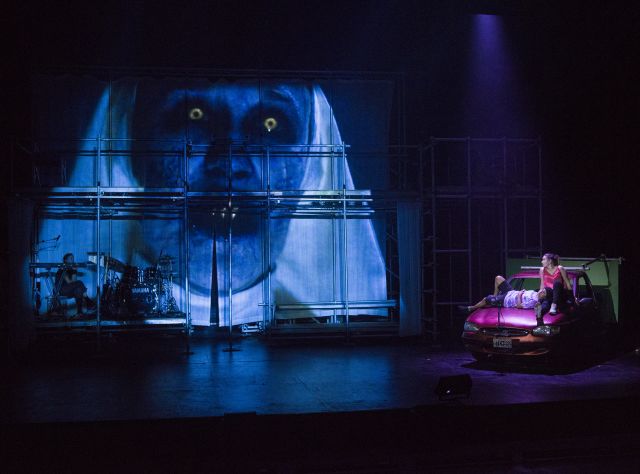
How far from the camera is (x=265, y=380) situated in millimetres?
9375

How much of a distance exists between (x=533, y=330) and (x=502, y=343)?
51 centimetres

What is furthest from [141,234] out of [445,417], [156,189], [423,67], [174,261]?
[445,417]

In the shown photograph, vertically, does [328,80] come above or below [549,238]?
above

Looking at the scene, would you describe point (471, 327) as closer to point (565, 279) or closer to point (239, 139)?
point (565, 279)

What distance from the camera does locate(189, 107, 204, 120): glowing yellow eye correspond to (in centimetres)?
1456

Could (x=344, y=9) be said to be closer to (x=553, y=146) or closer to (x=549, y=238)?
(x=553, y=146)

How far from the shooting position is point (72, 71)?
14500mm

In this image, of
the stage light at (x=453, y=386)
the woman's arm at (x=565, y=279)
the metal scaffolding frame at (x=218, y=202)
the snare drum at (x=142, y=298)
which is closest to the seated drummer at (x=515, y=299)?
the woman's arm at (x=565, y=279)

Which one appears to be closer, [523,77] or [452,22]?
[452,22]

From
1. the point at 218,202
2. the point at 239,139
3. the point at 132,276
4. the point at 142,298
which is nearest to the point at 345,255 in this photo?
the point at 218,202

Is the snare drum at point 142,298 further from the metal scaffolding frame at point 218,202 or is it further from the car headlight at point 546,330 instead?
the car headlight at point 546,330

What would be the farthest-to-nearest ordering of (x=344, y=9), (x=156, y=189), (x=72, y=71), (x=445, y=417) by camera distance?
1. (x=72, y=71)
2. (x=344, y=9)
3. (x=156, y=189)
4. (x=445, y=417)

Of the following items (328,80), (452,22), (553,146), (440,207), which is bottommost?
(440,207)

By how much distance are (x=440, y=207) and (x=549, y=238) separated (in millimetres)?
3215
